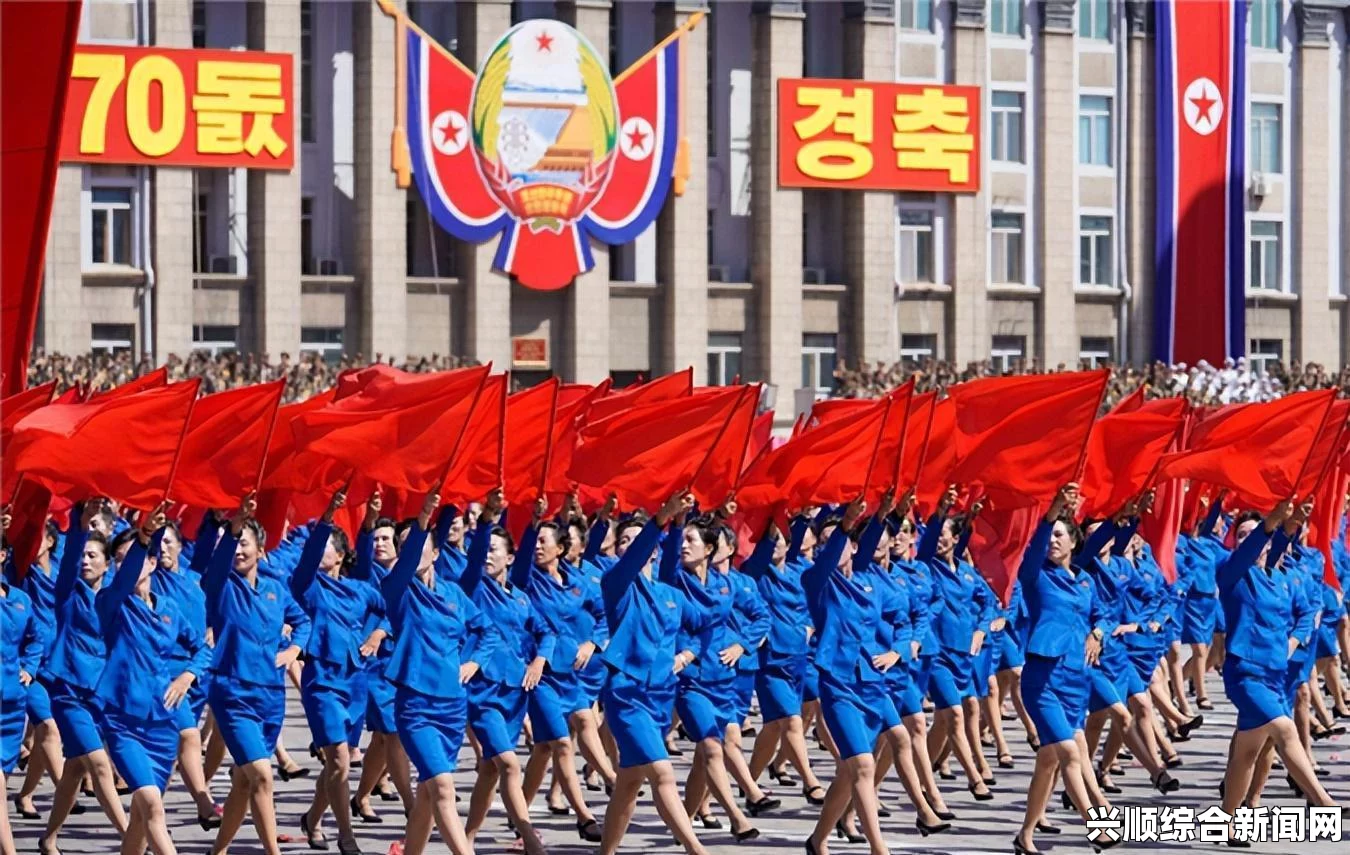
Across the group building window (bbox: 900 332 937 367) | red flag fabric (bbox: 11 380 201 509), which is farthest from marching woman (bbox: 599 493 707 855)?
building window (bbox: 900 332 937 367)

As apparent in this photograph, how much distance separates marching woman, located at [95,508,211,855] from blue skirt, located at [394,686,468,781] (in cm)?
108

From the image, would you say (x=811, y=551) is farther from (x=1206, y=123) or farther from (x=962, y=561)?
(x=1206, y=123)

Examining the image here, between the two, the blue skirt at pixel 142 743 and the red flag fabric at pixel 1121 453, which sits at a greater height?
the red flag fabric at pixel 1121 453

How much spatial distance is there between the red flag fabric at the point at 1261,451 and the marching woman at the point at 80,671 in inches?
257

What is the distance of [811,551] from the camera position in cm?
1722

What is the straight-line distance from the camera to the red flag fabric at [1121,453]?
17.1 m

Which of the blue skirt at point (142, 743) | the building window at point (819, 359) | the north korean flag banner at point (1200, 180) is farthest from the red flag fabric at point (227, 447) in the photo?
the north korean flag banner at point (1200, 180)

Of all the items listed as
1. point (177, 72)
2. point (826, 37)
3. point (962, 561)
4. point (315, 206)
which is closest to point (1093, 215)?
point (826, 37)

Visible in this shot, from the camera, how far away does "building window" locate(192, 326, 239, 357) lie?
41.6m

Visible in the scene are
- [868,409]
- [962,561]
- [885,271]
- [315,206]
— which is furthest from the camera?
[885,271]

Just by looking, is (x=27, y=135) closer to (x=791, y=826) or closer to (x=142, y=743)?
(x=142, y=743)

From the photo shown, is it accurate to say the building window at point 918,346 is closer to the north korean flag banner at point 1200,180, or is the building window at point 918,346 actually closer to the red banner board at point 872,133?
the red banner board at point 872,133

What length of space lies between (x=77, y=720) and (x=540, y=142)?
2948 cm

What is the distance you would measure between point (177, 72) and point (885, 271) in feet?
45.1
